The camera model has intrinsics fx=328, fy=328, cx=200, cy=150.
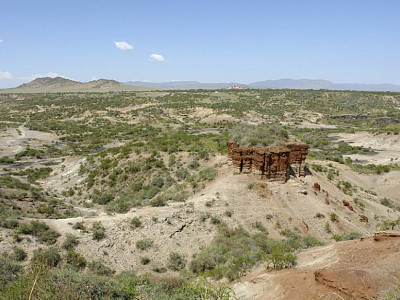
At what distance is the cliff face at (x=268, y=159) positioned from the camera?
20578mm

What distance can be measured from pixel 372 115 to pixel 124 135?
6557 cm

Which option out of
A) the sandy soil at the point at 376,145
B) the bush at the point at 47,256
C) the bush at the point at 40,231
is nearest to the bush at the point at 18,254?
the bush at the point at 47,256

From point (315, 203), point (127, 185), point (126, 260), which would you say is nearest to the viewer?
point (126, 260)

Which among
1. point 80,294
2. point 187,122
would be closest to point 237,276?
point 80,294

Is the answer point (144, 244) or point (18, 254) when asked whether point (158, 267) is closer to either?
point (144, 244)

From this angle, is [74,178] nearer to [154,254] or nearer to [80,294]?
[154,254]

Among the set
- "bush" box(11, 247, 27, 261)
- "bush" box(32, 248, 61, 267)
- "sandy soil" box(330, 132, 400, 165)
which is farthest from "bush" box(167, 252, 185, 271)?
"sandy soil" box(330, 132, 400, 165)

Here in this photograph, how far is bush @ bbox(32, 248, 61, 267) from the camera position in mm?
12414

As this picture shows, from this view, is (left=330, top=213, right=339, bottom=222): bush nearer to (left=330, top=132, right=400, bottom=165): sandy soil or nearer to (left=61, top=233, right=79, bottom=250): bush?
(left=61, top=233, right=79, bottom=250): bush

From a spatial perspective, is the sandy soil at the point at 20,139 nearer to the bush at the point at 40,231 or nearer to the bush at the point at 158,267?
the bush at the point at 40,231

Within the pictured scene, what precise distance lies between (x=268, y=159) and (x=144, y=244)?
9.60m

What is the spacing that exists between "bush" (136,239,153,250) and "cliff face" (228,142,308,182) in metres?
8.33

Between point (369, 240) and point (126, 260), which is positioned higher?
point (369, 240)

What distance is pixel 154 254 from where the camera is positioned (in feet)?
48.0
